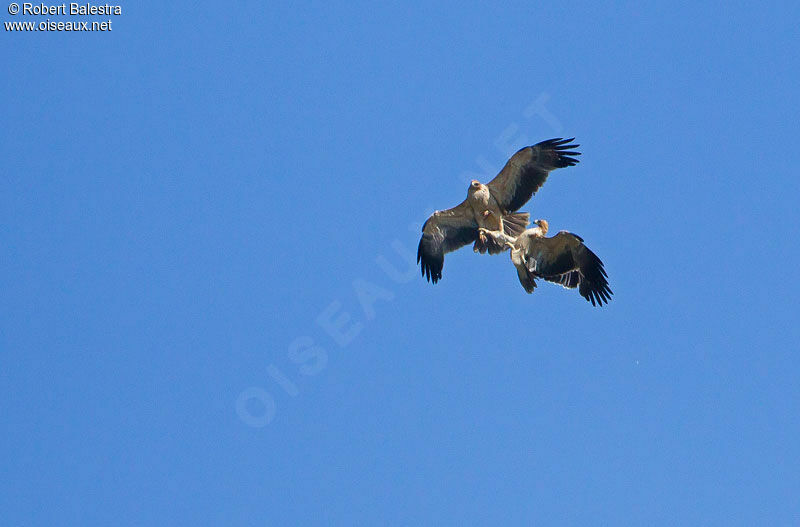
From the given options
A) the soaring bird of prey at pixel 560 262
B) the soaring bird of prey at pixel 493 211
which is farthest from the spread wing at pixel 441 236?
the soaring bird of prey at pixel 560 262

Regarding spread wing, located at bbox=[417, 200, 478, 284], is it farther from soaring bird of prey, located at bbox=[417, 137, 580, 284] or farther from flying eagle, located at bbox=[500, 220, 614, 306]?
flying eagle, located at bbox=[500, 220, 614, 306]

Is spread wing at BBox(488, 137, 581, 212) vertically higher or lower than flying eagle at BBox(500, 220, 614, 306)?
higher

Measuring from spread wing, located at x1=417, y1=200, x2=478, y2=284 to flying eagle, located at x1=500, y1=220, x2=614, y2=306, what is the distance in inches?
58.3

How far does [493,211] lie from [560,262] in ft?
5.83

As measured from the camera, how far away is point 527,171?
67.6 feet

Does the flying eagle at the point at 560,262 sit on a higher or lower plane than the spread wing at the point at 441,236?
lower

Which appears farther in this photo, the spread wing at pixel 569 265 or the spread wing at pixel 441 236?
the spread wing at pixel 441 236

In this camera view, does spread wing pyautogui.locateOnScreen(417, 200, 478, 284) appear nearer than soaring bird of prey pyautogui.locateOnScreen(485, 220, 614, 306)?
No

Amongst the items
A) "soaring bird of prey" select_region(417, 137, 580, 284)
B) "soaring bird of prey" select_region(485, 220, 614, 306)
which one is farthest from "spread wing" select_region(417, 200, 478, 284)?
"soaring bird of prey" select_region(485, 220, 614, 306)

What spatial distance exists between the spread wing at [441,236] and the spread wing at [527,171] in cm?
82

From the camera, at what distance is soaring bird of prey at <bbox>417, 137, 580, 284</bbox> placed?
20.3m

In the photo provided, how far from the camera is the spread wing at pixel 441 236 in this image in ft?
70.6

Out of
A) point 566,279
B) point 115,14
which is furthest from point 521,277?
point 115,14

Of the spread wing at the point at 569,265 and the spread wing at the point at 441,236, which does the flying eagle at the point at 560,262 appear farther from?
the spread wing at the point at 441,236
